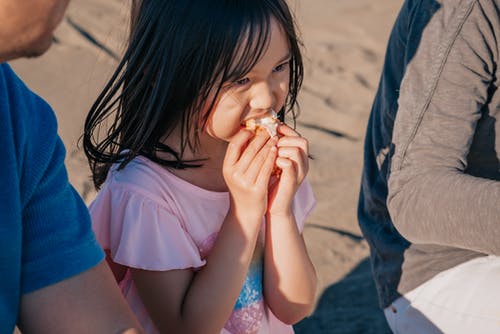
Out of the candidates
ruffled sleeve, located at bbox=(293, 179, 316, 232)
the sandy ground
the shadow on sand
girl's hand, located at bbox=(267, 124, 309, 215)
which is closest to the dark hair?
girl's hand, located at bbox=(267, 124, 309, 215)

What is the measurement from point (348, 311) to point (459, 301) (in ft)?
3.59

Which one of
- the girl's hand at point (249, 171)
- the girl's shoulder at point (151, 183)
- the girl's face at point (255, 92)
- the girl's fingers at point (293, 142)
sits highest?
the girl's face at point (255, 92)

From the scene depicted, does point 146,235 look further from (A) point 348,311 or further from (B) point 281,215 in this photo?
(A) point 348,311

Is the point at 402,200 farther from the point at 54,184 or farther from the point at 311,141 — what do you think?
the point at 311,141

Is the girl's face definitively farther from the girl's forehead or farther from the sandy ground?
the sandy ground

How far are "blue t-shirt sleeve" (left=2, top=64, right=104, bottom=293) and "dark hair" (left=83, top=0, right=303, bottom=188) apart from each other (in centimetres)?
37

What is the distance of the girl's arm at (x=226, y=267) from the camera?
203cm

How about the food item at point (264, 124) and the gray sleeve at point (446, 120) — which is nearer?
the food item at point (264, 124)

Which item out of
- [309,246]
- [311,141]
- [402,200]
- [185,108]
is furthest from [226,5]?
[311,141]

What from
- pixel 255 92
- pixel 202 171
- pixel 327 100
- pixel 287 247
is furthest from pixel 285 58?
pixel 327 100

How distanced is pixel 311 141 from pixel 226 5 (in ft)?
9.96

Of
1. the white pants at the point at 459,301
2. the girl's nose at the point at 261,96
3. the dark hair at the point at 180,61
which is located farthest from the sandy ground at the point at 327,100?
the girl's nose at the point at 261,96

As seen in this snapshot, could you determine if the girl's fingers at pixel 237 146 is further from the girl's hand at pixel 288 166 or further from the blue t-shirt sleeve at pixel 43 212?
the blue t-shirt sleeve at pixel 43 212

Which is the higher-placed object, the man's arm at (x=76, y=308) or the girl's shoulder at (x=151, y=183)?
the girl's shoulder at (x=151, y=183)
